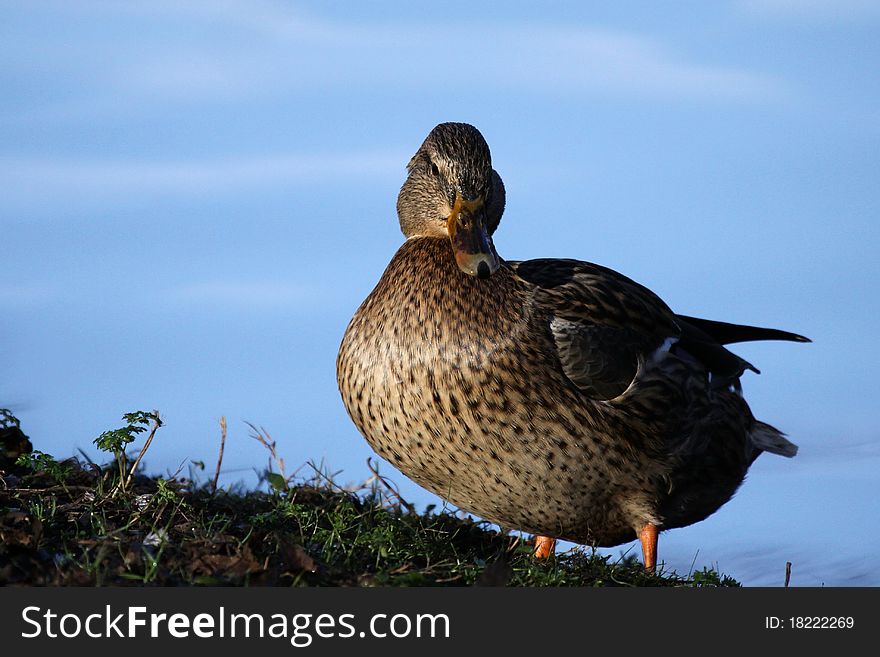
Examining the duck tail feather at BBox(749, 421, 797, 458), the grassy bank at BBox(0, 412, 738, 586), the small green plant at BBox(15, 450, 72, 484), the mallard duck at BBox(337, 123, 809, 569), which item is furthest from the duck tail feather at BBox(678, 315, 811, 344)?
the small green plant at BBox(15, 450, 72, 484)

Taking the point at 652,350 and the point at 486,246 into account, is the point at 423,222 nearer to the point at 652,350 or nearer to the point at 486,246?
the point at 486,246

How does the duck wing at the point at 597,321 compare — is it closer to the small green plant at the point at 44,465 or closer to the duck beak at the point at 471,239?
the duck beak at the point at 471,239

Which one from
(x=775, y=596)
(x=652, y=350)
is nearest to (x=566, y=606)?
(x=775, y=596)

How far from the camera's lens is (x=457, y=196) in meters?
6.57

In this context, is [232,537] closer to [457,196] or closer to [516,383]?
[516,383]

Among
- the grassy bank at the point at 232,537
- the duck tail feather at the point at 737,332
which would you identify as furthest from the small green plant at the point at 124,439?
the duck tail feather at the point at 737,332

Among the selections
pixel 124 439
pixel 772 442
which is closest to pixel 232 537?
pixel 124 439

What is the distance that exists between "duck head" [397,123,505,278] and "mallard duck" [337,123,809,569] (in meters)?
0.01

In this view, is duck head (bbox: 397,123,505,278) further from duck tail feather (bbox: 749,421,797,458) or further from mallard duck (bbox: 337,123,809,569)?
duck tail feather (bbox: 749,421,797,458)

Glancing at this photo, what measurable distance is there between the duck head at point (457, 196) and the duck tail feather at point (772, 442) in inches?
97.4

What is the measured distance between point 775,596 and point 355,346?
2.78 meters

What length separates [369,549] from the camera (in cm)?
599

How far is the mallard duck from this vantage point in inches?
247

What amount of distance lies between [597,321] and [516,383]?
31.9 inches
